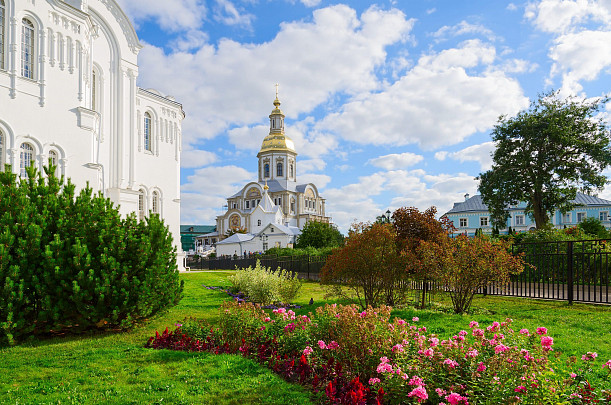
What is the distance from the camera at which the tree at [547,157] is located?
26.5 m

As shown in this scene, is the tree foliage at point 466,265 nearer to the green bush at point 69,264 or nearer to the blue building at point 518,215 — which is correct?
the green bush at point 69,264

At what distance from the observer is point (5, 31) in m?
15.0

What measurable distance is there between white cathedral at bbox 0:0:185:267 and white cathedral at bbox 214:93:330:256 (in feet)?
156

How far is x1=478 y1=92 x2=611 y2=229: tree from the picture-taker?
2653 cm

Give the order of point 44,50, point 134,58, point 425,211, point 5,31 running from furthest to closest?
point 134,58, point 44,50, point 5,31, point 425,211

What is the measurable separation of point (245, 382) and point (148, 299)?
12.9 ft

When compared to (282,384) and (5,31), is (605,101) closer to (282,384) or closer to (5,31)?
(282,384)

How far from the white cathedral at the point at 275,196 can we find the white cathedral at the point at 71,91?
4758 cm

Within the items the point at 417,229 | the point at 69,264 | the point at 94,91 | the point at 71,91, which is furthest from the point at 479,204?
the point at 69,264

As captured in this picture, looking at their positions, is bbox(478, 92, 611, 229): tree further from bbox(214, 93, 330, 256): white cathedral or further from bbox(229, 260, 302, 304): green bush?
bbox(214, 93, 330, 256): white cathedral

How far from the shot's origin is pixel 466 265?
30.2 feet

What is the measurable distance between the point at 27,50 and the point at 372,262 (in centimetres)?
1586

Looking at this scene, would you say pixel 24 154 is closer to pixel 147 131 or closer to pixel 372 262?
pixel 147 131

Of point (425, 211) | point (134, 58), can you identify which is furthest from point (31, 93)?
point (425, 211)
